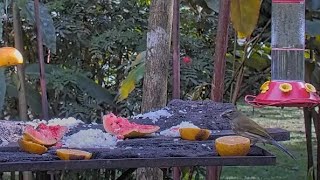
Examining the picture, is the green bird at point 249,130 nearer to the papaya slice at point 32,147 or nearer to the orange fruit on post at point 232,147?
the orange fruit on post at point 232,147

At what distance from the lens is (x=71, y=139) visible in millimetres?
2381

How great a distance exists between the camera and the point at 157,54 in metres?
3.51

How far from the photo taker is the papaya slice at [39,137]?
2203mm

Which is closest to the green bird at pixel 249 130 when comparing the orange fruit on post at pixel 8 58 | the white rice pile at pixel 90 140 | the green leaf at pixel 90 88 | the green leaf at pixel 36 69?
the white rice pile at pixel 90 140

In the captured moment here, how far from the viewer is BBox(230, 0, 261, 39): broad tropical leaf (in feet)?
11.8

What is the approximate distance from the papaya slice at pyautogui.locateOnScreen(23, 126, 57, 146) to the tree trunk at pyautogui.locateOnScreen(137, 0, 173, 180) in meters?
1.21

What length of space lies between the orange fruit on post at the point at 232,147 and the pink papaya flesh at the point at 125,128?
19.0 inches

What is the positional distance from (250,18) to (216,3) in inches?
19.8

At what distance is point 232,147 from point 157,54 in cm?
153

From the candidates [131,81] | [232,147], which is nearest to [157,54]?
[131,81]

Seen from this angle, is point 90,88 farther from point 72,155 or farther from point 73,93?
point 72,155

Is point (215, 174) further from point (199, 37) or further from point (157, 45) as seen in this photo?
point (199, 37)

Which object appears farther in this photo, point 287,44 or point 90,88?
point 90,88

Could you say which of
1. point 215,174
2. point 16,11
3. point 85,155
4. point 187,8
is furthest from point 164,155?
point 187,8
